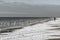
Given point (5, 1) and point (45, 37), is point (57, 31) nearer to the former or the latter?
point (45, 37)

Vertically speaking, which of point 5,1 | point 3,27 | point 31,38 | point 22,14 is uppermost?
point 5,1

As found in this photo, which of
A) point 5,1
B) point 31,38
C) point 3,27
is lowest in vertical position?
point 31,38

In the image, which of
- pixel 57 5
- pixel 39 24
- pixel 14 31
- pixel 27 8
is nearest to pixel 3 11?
pixel 27 8

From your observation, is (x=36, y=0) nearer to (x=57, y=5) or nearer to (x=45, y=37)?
(x=57, y=5)

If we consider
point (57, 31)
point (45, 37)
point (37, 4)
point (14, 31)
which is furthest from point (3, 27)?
point (37, 4)

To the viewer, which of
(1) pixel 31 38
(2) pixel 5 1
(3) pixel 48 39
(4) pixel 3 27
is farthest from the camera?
(4) pixel 3 27

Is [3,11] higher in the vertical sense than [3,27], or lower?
higher

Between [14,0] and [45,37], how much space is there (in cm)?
91

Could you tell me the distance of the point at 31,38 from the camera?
1.74 metres

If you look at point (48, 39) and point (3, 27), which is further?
point (3, 27)

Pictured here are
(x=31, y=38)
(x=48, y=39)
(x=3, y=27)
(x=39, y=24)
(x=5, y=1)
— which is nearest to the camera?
(x=5, y=1)

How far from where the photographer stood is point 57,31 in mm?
1909

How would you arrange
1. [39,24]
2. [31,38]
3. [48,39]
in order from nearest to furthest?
[48,39] → [31,38] → [39,24]

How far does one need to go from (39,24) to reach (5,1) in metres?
1.39
